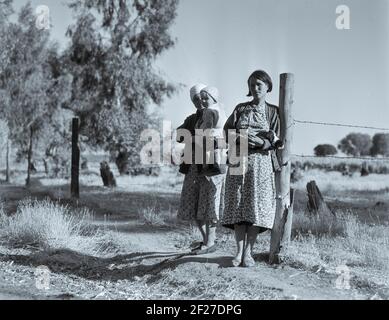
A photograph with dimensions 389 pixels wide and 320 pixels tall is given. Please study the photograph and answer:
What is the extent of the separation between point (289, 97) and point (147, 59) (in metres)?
17.2

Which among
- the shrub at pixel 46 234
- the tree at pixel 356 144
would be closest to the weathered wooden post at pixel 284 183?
the shrub at pixel 46 234

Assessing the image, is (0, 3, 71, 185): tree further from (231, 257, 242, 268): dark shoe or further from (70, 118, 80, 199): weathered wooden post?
(231, 257, 242, 268): dark shoe

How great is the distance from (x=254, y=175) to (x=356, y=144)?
47.7 m

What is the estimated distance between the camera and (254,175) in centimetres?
522

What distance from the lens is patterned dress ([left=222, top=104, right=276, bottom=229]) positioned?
17.0 feet

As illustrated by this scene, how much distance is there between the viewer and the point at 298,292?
475 cm

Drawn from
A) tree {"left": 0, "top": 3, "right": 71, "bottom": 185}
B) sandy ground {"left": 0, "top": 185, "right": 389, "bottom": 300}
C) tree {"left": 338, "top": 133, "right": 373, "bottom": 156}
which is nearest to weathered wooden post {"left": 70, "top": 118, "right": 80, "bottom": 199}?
sandy ground {"left": 0, "top": 185, "right": 389, "bottom": 300}

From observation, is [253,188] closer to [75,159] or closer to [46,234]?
[46,234]

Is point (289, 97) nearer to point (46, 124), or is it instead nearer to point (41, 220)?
point (41, 220)

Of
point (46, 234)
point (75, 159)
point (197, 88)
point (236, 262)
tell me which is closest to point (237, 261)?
point (236, 262)

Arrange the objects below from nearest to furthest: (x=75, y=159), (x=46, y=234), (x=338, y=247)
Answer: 1. (x=338, y=247)
2. (x=46, y=234)
3. (x=75, y=159)

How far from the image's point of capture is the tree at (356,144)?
49.4 m
